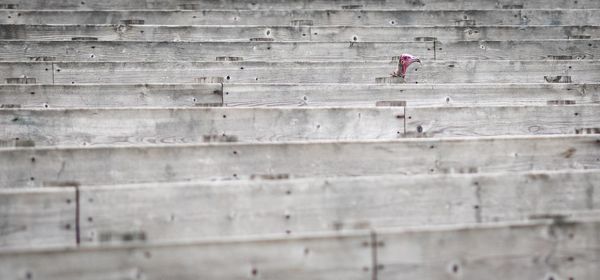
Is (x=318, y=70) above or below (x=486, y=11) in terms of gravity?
below

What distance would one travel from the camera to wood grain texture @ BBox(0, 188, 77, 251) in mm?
2711

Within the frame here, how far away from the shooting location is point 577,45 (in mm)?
5461

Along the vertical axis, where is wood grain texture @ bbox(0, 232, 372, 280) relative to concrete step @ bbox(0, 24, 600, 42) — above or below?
below

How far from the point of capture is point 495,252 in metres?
2.60

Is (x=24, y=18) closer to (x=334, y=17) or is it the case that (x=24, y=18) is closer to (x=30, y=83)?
(x=30, y=83)

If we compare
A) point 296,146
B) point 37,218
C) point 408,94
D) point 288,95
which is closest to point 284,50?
point 288,95

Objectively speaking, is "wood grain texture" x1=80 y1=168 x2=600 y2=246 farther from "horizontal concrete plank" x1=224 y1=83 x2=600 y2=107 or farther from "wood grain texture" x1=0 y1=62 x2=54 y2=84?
"wood grain texture" x1=0 y1=62 x2=54 y2=84

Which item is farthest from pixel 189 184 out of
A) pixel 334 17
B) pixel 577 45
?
pixel 577 45

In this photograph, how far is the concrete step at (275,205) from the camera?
9.00 feet

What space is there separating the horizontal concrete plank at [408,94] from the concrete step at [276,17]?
1.80 m

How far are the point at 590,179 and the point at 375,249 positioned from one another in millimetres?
1258

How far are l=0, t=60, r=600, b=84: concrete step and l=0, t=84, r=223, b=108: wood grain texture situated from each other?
24 cm

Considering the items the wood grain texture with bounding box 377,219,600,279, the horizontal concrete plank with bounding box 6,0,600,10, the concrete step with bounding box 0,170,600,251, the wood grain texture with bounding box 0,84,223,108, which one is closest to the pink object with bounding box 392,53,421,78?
the wood grain texture with bounding box 0,84,223,108

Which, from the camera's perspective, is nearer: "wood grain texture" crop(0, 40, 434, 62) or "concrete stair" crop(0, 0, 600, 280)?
"concrete stair" crop(0, 0, 600, 280)
